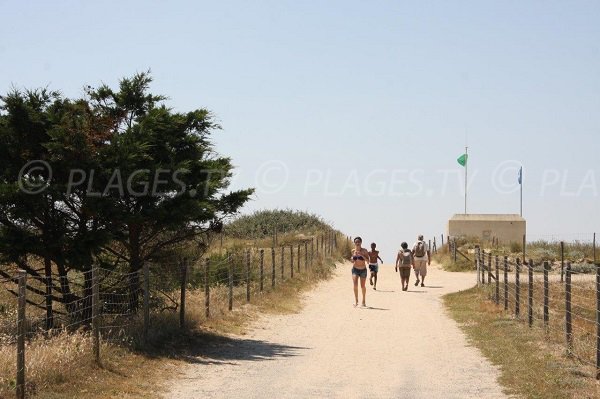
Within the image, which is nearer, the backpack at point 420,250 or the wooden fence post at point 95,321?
the wooden fence post at point 95,321

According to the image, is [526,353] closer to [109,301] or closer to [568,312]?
[568,312]

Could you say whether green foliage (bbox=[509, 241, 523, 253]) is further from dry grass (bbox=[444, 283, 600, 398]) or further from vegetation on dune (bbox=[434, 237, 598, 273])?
dry grass (bbox=[444, 283, 600, 398])

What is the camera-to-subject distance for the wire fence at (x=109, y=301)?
13.5m

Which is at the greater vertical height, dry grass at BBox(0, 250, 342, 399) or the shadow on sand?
dry grass at BBox(0, 250, 342, 399)

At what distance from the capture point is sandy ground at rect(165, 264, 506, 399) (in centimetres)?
1223

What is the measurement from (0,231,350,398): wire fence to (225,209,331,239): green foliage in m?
25.0

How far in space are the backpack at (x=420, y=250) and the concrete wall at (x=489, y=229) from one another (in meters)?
22.1

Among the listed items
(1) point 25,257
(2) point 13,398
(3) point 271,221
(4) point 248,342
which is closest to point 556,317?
(4) point 248,342

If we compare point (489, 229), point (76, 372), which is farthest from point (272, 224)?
point (76, 372)

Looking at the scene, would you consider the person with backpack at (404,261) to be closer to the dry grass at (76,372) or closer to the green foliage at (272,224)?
the dry grass at (76,372)

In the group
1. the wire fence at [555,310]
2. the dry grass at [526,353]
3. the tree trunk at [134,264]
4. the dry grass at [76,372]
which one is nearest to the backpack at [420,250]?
the wire fence at [555,310]

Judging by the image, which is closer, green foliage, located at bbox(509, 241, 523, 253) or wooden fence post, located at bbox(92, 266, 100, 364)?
wooden fence post, located at bbox(92, 266, 100, 364)

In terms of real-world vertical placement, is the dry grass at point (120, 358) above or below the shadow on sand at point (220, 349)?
above

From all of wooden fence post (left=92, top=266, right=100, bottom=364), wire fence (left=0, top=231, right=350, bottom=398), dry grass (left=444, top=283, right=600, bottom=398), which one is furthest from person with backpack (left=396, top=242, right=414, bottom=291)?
wooden fence post (left=92, top=266, right=100, bottom=364)
